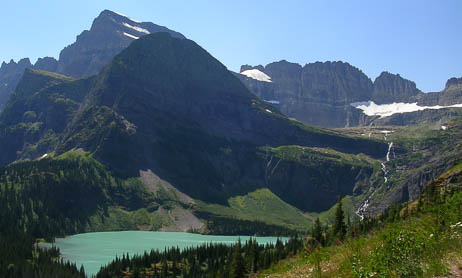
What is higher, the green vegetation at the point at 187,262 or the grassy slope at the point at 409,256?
the grassy slope at the point at 409,256

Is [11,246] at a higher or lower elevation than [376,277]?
lower

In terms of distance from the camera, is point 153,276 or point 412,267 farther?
point 153,276

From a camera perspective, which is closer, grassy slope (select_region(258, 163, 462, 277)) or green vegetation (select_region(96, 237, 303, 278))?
grassy slope (select_region(258, 163, 462, 277))

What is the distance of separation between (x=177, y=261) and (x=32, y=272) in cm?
5230

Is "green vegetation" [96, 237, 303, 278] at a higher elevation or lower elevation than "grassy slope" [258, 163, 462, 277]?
lower

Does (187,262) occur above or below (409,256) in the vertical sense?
below

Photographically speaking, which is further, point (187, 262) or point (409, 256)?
point (187, 262)

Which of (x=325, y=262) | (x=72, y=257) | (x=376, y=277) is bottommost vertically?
(x=72, y=257)

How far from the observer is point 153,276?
142m

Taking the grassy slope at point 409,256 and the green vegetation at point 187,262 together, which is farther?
the green vegetation at point 187,262

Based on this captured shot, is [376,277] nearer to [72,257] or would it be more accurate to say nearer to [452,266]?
[452,266]

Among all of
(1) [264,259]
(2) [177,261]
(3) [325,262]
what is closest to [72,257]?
(2) [177,261]

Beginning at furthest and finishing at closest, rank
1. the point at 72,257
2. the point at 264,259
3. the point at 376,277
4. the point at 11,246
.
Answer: the point at 72,257 < the point at 11,246 < the point at 264,259 < the point at 376,277

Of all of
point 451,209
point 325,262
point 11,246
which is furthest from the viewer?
point 11,246
